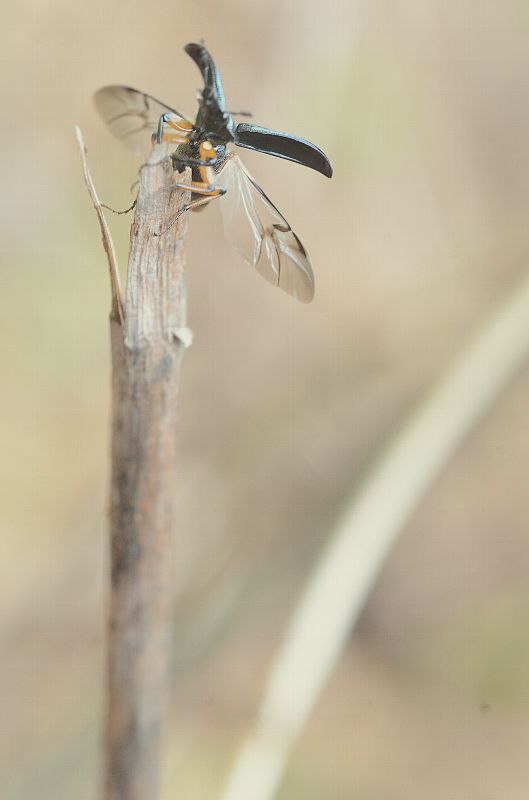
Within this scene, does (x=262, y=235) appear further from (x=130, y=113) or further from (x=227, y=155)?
(x=130, y=113)

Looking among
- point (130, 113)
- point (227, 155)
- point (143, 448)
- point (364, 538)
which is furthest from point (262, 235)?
point (364, 538)

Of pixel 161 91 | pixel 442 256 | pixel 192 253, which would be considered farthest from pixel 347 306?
pixel 161 91

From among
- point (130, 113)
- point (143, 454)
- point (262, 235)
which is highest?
point (130, 113)

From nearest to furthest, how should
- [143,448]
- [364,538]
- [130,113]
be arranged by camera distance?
[143,448] → [130,113] → [364,538]

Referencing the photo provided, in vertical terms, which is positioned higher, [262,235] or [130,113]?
[130,113]

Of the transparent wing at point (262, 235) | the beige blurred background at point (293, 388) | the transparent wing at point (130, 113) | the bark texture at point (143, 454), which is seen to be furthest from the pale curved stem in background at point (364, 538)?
the transparent wing at point (130, 113)

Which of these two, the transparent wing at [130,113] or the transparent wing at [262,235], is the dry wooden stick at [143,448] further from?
the transparent wing at [130,113]

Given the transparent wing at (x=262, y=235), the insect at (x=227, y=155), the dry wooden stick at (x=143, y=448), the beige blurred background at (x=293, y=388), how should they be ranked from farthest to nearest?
the beige blurred background at (x=293, y=388)
the transparent wing at (x=262, y=235)
the insect at (x=227, y=155)
the dry wooden stick at (x=143, y=448)
